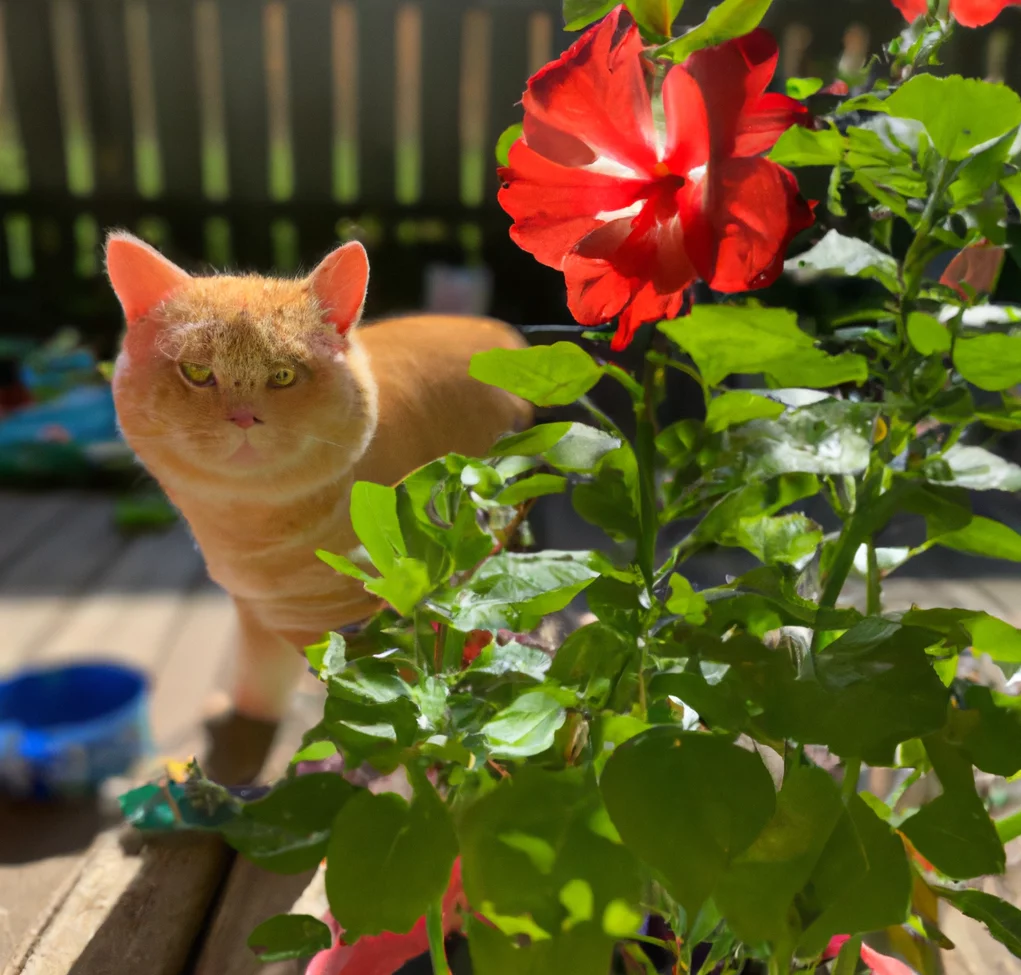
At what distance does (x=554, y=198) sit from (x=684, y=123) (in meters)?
0.05

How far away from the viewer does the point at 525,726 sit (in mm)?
261

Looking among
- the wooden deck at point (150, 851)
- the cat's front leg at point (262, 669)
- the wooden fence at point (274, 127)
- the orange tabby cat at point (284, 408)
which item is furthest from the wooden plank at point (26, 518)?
the orange tabby cat at point (284, 408)

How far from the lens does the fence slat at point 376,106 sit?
745 mm

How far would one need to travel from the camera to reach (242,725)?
64 cm

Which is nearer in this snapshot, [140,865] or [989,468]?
[989,468]

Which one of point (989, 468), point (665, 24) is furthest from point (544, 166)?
point (989, 468)

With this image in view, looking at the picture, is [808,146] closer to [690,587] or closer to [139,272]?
[690,587]

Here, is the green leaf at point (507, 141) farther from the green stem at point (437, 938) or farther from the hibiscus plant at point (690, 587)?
the green stem at point (437, 938)

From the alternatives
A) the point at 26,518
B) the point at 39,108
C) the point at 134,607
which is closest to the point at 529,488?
the point at 39,108

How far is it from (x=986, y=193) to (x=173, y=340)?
0.33m

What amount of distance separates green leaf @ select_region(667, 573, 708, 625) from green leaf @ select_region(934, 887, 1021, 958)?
13cm

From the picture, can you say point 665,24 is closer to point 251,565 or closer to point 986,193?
point 986,193

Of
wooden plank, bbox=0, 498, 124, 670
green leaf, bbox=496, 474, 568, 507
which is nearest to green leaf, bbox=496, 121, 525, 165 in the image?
green leaf, bbox=496, 474, 568, 507

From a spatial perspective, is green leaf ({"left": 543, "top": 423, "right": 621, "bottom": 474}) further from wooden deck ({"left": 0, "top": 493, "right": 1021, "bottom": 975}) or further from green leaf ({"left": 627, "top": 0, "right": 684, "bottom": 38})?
wooden deck ({"left": 0, "top": 493, "right": 1021, "bottom": 975})
